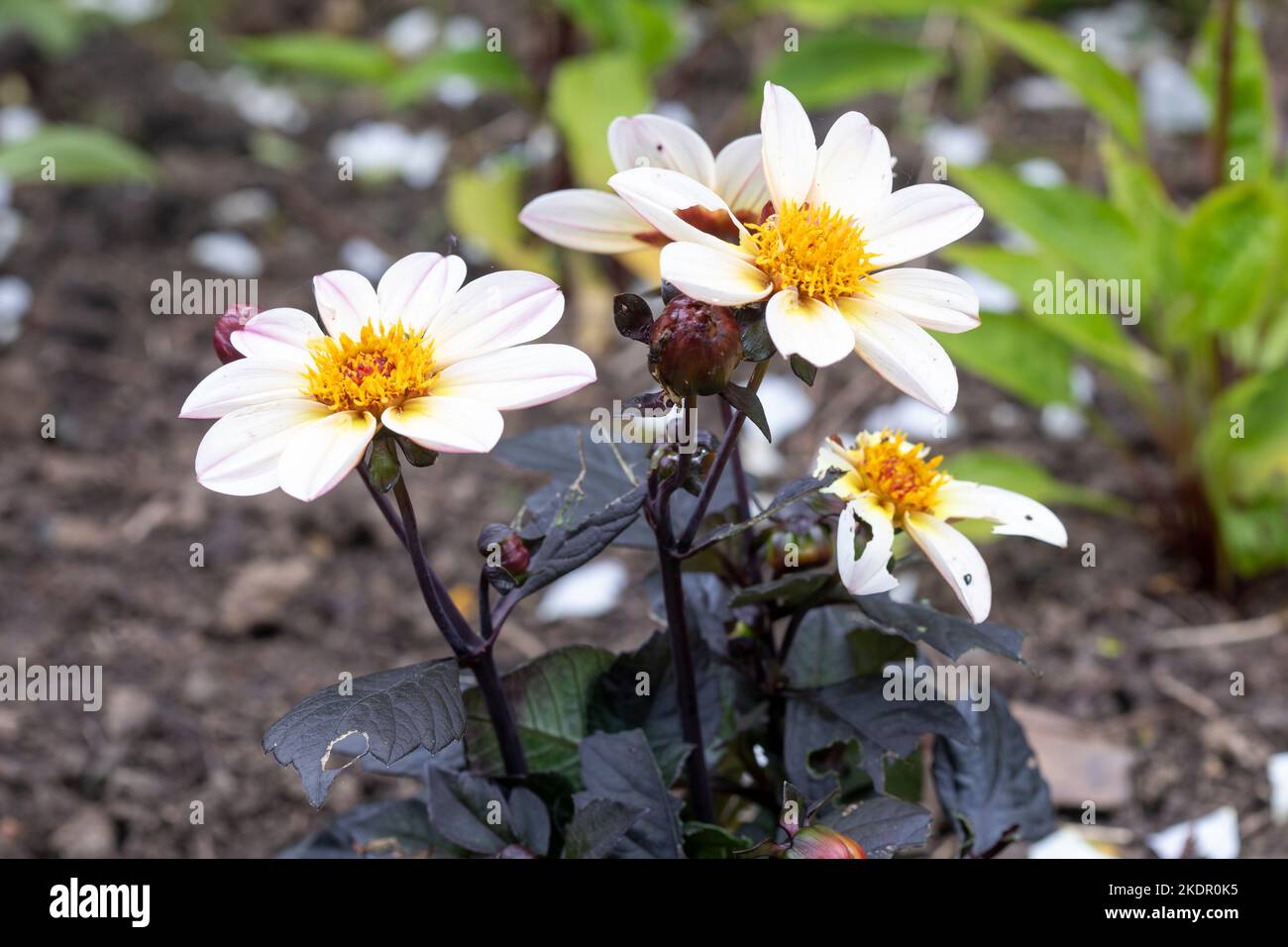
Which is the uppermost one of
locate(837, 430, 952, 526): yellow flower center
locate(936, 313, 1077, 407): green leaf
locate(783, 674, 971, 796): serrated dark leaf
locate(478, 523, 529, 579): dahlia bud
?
locate(936, 313, 1077, 407): green leaf

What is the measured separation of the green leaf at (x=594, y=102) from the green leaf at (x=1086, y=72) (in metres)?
0.64

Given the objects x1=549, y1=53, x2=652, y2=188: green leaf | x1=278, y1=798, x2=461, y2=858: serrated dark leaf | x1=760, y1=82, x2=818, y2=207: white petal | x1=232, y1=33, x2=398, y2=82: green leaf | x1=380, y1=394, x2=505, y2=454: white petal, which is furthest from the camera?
x1=232, y1=33, x2=398, y2=82: green leaf

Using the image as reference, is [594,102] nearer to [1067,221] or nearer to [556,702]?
[1067,221]

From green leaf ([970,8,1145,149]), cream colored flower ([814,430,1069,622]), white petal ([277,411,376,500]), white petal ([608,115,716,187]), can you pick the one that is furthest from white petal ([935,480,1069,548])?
green leaf ([970,8,1145,149])

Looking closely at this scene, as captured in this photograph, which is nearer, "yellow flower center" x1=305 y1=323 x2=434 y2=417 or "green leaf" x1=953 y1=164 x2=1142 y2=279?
"yellow flower center" x1=305 y1=323 x2=434 y2=417

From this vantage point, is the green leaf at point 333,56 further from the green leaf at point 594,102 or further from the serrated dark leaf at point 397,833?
the serrated dark leaf at point 397,833

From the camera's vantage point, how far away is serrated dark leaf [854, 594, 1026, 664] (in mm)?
962

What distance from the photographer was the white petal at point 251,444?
81 centimetres

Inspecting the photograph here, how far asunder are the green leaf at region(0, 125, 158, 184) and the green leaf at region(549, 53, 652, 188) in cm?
83

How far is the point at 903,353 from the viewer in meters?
0.85

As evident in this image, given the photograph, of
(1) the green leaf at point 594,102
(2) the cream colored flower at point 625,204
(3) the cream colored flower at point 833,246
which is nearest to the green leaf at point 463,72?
(1) the green leaf at point 594,102

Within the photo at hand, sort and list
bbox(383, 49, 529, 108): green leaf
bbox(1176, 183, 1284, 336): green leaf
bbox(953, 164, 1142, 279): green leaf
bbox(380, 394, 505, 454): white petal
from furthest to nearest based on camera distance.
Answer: bbox(383, 49, 529, 108): green leaf, bbox(953, 164, 1142, 279): green leaf, bbox(1176, 183, 1284, 336): green leaf, bbox(380, 394, 505, 454): white petal

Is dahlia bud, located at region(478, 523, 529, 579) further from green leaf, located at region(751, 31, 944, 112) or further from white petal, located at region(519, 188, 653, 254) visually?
green leaf, located at region(751, 31, 944, 112)
